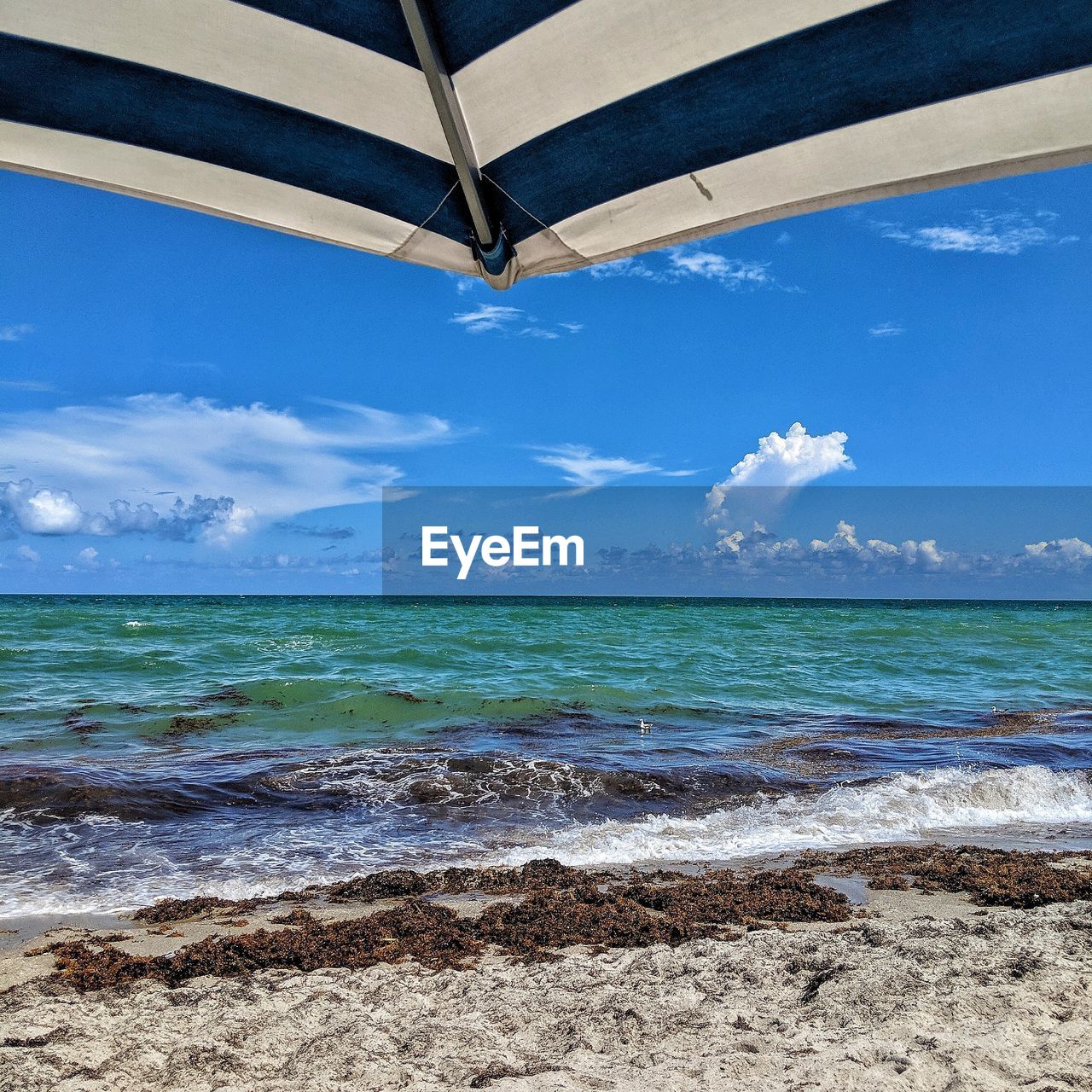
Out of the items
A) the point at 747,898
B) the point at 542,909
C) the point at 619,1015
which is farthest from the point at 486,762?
the point at 619,1015

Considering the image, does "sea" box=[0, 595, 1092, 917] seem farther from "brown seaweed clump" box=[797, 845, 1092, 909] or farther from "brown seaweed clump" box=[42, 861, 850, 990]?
"brown seaweed clump" box=[42, 861, 850, 990]

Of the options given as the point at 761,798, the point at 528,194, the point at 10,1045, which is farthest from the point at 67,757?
the point at 528,194

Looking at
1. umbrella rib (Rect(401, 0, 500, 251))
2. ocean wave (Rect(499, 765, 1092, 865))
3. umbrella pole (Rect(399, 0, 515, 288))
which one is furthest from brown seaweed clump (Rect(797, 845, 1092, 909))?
umbrella rib (Rect(401, 0, 500, 251))

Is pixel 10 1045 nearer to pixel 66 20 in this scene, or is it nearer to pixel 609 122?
pixel 66 20

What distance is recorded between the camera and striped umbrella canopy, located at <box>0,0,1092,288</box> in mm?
1655

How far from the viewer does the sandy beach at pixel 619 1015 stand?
8.09 ft

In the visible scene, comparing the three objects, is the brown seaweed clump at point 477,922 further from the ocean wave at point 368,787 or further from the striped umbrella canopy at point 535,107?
the striped umbrella canopy at point 535,107

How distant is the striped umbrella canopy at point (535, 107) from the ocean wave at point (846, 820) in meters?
4.20

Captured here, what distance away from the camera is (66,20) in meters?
1.69

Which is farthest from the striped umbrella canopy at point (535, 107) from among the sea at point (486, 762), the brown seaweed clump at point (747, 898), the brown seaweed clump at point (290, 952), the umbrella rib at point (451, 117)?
the sea at point (486, 762)

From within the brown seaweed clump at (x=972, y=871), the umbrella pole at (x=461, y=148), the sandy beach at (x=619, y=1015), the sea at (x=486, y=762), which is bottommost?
the sea at (x=486, y=762)

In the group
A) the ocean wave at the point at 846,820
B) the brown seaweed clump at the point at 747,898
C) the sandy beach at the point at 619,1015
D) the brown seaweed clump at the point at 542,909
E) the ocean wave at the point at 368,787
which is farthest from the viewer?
the ocean wave at the point at 368,787

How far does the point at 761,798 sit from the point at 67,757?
6817mm

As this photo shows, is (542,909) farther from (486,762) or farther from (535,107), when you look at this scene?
(486,762)
